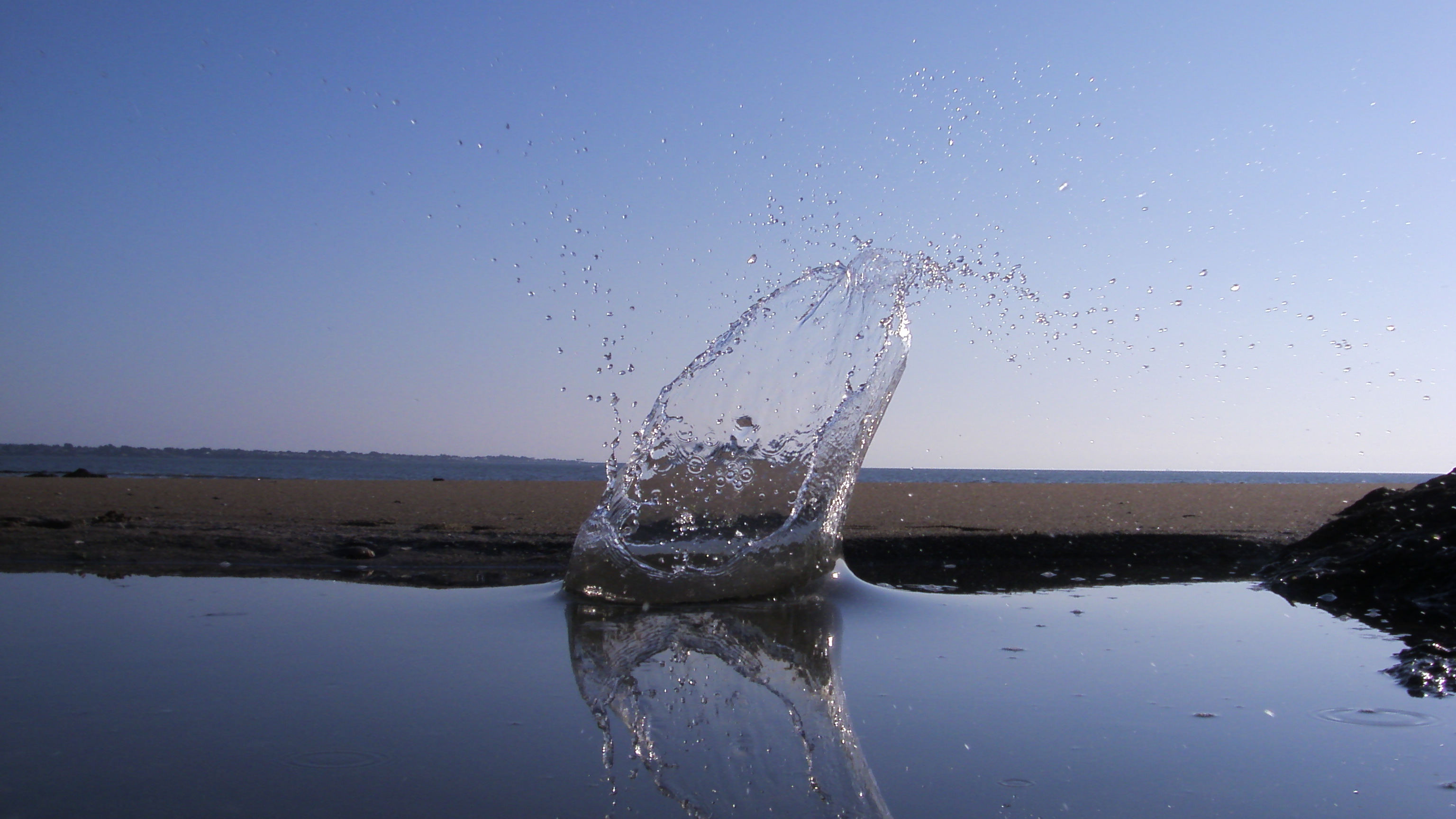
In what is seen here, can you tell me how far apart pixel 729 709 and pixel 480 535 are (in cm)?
409

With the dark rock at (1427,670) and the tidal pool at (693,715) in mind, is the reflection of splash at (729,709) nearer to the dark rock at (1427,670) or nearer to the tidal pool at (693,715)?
the tidal pool at (693,715)

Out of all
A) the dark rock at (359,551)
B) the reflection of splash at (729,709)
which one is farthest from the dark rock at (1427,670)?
the dark rock at (359,551)

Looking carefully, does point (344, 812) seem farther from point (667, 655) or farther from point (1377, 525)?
point (1377, 525)

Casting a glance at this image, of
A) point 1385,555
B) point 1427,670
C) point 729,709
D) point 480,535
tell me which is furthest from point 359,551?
point 1385,555

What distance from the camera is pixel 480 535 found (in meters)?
5.80

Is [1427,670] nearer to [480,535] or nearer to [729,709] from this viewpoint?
[729,709]

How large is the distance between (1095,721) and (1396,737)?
1.79ft

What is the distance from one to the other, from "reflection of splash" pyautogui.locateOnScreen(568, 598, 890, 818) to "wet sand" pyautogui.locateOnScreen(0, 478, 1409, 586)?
1.37 m

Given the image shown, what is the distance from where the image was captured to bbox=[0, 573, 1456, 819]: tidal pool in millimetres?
1468

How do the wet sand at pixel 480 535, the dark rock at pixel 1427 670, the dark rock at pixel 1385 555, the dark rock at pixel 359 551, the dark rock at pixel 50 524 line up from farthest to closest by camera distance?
the dark rock at pixel 50 524
the dark rock at pixel 359 551
the wet sand at pixel 480 535
the dark rock at pixel 1385 555
the dark rock at pixel 1427 670

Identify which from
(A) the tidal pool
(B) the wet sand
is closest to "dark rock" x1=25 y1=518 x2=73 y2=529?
(B) the wet sand

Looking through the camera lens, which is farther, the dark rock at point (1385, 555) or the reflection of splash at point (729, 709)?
the dark rock at point (1385, 555)

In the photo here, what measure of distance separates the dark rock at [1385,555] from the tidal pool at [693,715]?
753mm

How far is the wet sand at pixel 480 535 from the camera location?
439 centimetres
